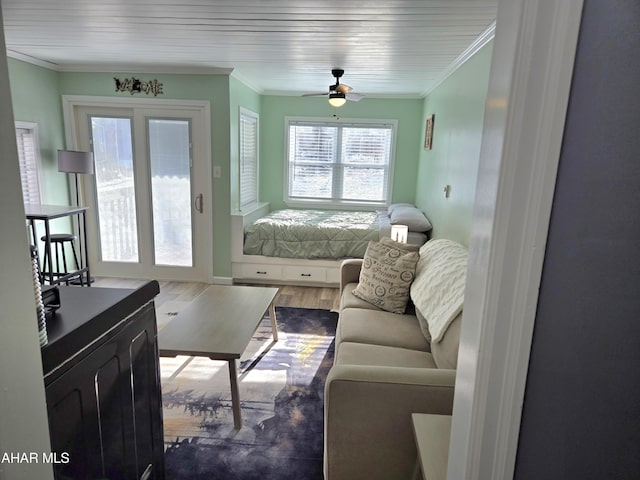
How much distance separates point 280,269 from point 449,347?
114 inches

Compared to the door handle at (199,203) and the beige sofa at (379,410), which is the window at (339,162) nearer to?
the door handle at (199,203)

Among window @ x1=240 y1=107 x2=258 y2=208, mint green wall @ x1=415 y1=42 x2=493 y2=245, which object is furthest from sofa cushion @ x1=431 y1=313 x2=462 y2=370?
window @ x1=240 y1=107 x2=258 y2=208

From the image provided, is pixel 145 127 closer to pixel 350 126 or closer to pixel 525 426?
pixel 350 126

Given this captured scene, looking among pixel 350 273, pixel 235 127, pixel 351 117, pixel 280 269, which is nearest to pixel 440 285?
pixel 350 273

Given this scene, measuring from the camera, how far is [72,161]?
3760mm

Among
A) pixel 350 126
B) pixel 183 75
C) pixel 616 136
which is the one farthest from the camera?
pixel 350 126

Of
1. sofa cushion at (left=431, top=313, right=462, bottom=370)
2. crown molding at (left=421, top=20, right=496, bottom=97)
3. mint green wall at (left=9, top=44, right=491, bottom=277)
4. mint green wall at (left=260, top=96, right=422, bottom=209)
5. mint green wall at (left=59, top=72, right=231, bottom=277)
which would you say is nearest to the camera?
sofa cushion at (left=431, top=313, right=462, bottom=370)

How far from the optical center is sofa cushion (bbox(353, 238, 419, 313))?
8.51 ft

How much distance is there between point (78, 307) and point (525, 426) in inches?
40.2

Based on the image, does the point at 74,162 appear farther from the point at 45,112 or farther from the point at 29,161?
the point at 45,112

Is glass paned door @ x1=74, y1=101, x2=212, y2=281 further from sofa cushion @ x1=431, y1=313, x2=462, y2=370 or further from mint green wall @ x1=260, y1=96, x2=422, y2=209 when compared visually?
sofa cushion @ x1=431, y1=313, x2=462, y2=370

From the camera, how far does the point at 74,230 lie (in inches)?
171

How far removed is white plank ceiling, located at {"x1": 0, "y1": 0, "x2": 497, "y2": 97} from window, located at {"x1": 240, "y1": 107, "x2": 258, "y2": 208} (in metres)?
0.76

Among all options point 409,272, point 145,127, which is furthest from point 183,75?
point 409,272
